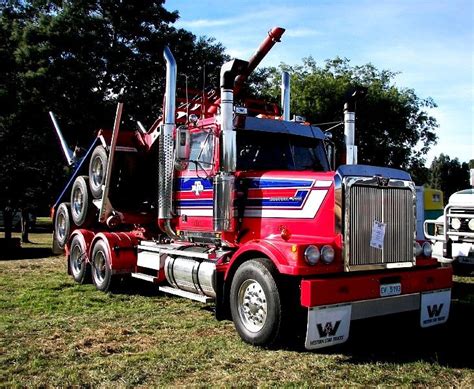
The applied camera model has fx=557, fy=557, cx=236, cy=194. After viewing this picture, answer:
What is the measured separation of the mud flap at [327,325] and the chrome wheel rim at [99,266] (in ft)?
17.6

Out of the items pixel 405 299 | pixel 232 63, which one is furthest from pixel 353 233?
pixel 232 63

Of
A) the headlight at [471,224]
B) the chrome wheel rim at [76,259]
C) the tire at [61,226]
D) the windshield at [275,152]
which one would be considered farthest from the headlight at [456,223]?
the tire at [61,226]

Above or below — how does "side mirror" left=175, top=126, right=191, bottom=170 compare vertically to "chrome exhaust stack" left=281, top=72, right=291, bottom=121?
below

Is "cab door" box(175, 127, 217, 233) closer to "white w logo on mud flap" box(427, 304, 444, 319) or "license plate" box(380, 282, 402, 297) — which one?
"license plate" box(380, 282, 402, 297)

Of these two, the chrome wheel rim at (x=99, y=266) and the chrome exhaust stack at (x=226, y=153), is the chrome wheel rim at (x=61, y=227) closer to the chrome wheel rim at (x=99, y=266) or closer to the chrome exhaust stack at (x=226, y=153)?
the chrome wheel rim at (x=99, y=266)

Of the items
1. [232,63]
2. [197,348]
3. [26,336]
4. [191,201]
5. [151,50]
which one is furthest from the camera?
[151,50]

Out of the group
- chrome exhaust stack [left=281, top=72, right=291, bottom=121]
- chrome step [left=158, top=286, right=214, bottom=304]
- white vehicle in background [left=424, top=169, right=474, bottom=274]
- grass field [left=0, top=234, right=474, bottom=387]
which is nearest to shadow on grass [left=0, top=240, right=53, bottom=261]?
grass field [left=0, top=234, right=474, bottom=387]

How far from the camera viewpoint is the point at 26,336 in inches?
252

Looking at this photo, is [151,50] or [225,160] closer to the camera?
[225,160]

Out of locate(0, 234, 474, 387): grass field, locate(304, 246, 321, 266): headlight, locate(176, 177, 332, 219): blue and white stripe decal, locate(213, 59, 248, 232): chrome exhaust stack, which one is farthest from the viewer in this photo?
locate(213, 59, 248, 232): chrome exhaust stack

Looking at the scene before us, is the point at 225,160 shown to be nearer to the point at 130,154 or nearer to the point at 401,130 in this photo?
the point at 130,154

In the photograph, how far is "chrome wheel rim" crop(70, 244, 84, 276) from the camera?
1069 cm

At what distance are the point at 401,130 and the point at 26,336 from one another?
2007cm

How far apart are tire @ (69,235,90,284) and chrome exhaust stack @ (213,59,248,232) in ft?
14.5
